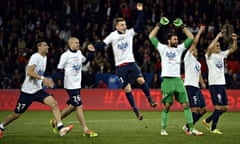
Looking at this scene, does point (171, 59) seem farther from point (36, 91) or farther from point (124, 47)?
point (36, 91)

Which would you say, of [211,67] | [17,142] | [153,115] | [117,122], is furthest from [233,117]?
[17,142]

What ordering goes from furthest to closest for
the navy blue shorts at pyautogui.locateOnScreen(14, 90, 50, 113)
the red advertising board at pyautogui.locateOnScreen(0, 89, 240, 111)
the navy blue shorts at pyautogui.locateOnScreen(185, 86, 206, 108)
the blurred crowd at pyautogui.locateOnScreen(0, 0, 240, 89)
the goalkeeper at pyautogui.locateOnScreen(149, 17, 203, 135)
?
the blurred crowd at pyautogui.locateOnScreen(0, 0, 240, 89) < the red advertising board at pyautogui.locateOnScreen(0, 89, 240, 111) < the navy blue shorts at pyautogui.locateOnScreen(185, 86, 206, 108) < the goalkeeper at pyautogui.locateOnScreen(149, 17, 203, 135) < the navy blue shorts at pyautogui.locateOnScreen(14, 90, 50, 113)

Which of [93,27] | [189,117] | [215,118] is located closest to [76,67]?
[189,117]

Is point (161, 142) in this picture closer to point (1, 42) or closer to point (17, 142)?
point (17, 142)

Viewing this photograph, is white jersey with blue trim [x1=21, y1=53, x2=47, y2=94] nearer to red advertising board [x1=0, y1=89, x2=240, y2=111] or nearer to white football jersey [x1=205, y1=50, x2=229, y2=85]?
white football jersey [x1=205, y1=50, x2=229, y2=85]

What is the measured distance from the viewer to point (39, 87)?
15.0 m

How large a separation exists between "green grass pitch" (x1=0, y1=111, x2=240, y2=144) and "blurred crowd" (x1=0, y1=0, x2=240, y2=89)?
5531 mm

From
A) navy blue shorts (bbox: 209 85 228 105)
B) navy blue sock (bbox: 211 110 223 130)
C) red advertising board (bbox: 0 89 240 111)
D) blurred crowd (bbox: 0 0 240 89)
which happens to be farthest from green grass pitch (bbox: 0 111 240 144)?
blurred crowd (bbox: 0 0 240 89)

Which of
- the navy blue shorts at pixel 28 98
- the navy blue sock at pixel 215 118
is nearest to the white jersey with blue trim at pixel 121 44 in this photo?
the navy blue shorts at pixel 28 98

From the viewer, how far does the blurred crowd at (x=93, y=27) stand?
28281 mm

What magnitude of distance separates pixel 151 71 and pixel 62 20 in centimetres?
718

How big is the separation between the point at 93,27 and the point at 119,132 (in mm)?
15418

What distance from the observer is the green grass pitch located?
14094 millimetres

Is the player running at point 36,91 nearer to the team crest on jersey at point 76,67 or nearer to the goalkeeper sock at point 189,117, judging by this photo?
the team crest on jersey at point 76,67
